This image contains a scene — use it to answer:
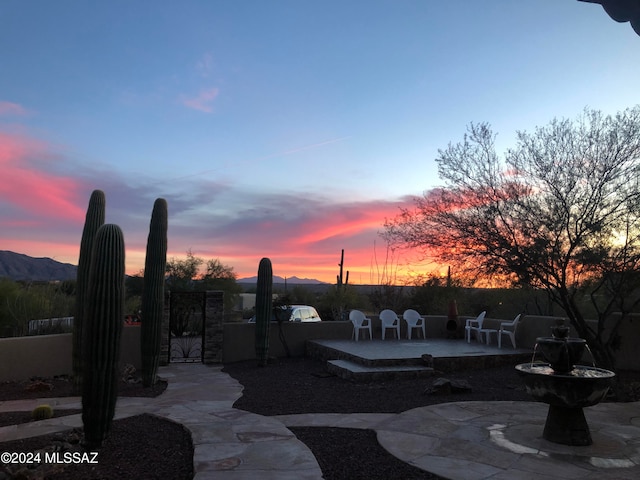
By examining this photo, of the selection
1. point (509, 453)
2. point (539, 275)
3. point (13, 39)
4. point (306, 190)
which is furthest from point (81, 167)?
point (509, 453)

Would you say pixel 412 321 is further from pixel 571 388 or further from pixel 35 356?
pixel 35 356

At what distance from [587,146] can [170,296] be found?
9.43 m

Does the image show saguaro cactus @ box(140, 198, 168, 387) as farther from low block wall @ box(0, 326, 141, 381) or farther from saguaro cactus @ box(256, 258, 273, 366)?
saguaro cactus @ box(256, 258, 273, 366)

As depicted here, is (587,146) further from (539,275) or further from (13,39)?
(13,39)

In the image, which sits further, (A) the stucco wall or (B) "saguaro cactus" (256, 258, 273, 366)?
(B) "saguaro cactus" (256, 258, 273, 366)

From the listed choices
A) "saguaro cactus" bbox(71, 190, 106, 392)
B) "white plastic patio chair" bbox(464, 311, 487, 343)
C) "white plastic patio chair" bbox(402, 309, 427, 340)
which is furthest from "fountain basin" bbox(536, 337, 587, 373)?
"white plastic patio chair" bbox(402, 309, 427, 340)

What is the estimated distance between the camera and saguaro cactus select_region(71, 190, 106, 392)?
25.0ft

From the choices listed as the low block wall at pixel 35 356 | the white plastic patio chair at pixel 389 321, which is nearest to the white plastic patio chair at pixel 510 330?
the white plastic patio chair at pixel 389 321

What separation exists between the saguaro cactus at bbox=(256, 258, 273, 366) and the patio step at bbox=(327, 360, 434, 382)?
1.79m

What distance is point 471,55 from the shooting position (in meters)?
10.2

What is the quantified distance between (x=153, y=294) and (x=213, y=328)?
125 inches

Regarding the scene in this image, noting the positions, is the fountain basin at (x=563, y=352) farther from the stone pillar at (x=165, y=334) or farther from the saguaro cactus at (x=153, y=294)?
the stone pillar at (x=165, y=334)

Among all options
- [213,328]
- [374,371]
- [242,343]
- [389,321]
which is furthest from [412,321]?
[213,328]

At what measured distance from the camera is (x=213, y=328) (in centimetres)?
1116
